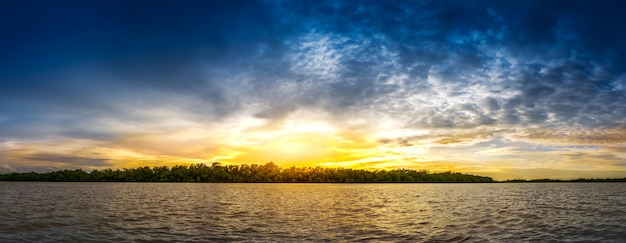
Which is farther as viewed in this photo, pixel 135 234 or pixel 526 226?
pixel 526 226

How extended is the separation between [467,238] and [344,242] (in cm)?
836

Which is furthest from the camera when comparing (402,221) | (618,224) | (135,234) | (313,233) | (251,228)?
(402,221)

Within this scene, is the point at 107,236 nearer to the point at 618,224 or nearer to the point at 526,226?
the point at 526,226

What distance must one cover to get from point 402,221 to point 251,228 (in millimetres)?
14430

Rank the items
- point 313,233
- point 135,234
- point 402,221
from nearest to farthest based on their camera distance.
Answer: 1. point 135,234
2. point 313,233
3. point 402,221

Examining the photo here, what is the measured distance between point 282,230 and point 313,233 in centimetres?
266

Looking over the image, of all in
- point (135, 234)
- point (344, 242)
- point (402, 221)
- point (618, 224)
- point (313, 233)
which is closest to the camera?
point (344, 242)

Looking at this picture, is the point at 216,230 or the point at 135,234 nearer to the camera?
the point at 135,234

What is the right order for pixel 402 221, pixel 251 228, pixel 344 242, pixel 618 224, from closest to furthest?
pixel 344 242 < pixel 251 228 < pixel 618 224 < pixel 402 221

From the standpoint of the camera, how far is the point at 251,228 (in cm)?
2861

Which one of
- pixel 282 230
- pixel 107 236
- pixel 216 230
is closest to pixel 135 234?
pixel 107 236

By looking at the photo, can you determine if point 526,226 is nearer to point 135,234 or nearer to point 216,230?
point 216,230

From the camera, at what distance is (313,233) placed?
1046 inches

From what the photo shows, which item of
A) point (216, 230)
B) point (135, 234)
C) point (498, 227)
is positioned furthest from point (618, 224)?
point (135, 234)
